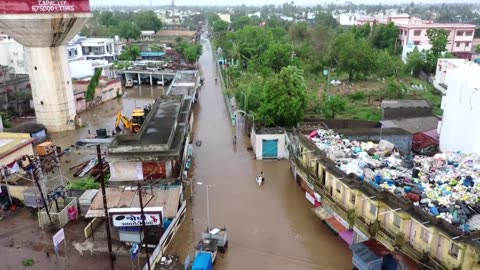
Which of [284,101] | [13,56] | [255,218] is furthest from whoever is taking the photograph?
[13,56]

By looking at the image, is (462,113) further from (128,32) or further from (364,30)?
(128,32)

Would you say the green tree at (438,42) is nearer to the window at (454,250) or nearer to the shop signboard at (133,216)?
the window at (454,250)

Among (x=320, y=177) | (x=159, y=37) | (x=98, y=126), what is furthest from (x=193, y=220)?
(x=159, y=37)

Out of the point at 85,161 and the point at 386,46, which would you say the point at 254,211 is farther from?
the point at 386,46

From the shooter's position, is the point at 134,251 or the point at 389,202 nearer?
the point at 389,202

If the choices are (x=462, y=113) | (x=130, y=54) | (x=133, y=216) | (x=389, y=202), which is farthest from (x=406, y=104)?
(x=130, y=54)

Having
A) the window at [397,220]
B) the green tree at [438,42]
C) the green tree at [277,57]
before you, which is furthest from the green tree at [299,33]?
the window at [397,220]

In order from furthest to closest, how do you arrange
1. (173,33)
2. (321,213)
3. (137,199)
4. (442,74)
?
(173,33) → (442,74) → (321,213) → (137,199)

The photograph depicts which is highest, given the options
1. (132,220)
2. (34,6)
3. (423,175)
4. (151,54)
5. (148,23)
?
(148,23)
